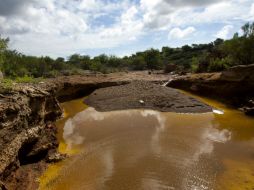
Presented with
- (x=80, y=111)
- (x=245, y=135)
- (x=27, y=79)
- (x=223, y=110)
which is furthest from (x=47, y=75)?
(x=245, y=135)

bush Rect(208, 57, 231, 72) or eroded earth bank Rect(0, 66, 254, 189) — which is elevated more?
bush Rect(208, 57, 231, 72)

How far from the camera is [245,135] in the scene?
15570 millimetres

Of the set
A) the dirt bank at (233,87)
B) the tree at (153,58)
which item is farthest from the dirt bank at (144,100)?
the tree at (153,58)

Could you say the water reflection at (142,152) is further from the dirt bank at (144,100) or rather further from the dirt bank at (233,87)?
the dirt bank at (233,87)

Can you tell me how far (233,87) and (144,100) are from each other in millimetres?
8058

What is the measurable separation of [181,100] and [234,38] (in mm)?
15675

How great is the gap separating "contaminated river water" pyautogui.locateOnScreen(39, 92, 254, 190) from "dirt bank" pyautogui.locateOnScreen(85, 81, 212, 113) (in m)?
1.45

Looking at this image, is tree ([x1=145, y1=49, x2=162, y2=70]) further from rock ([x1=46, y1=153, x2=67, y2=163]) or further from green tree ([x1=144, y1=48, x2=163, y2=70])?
rock ([x1=46, y1=153, x2=67, y2=163])

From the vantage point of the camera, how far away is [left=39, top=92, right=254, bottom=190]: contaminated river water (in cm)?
1027

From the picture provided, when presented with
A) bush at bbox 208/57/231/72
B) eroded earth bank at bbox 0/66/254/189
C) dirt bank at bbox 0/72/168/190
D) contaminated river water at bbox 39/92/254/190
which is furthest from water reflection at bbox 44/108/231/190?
bush at bbox 208/57/231/72

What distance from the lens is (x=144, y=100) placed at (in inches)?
938

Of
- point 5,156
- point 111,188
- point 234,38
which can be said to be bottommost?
point 111,188

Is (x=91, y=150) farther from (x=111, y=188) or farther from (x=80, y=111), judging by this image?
(x=80, y=111)

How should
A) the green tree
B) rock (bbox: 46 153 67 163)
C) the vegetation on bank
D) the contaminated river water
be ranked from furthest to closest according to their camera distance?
1. the green tree
2. the vegetation on bank
3. rock (bbox: 46 153 67 163)
4. the contaminated river water
